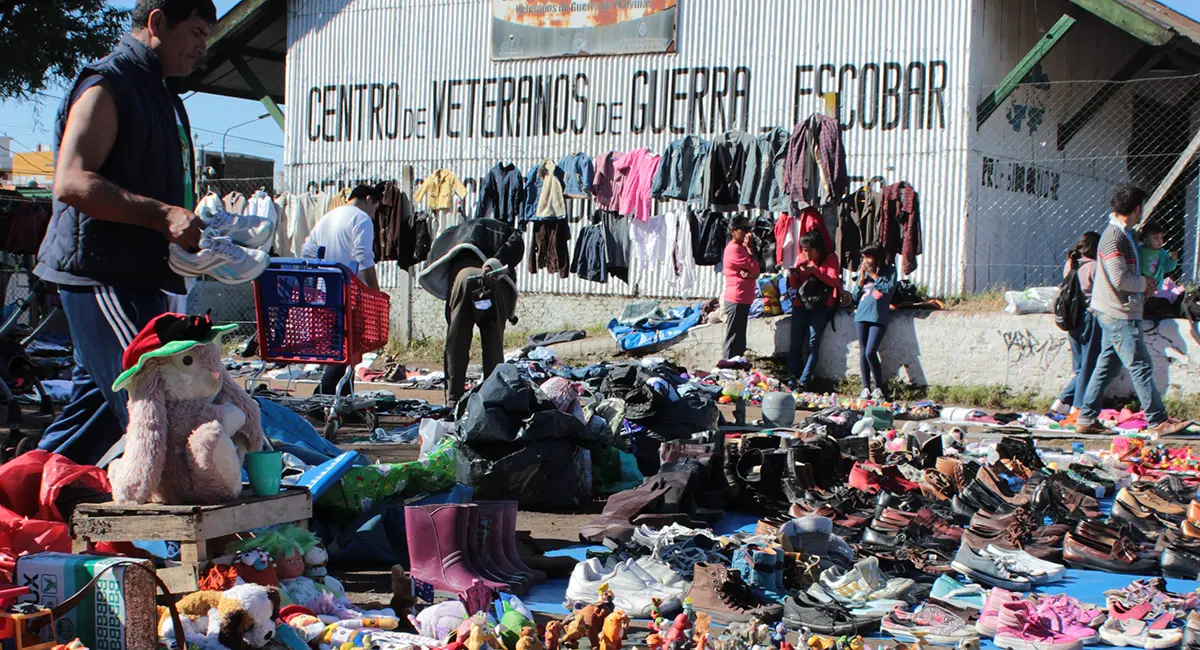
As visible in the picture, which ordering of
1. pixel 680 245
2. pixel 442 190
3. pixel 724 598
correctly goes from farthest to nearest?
pixel 442 190 < pixel 680 245 < pixel 724 598

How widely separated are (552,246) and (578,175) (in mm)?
1220

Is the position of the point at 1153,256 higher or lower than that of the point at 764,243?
lower

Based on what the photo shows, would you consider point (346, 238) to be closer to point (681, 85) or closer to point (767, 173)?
point (767, 173)

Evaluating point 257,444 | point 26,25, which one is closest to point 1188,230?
point 257,444

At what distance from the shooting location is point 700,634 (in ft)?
12.3

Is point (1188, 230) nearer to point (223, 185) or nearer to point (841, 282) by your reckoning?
point (841, 282)

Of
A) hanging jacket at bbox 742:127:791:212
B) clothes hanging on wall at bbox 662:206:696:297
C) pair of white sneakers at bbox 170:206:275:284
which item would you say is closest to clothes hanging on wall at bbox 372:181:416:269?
clothes hanging on wall at bbox 662:206:696:297

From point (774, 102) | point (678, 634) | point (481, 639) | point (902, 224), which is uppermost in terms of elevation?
point (774, 102)

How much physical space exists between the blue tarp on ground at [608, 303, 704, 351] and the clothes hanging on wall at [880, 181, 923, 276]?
273 centimetres

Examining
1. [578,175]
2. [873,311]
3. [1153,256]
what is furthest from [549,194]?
[1153,256]

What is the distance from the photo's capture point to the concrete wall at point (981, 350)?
1177 cm

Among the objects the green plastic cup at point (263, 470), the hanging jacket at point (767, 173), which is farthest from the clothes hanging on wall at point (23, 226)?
the green plastic cup at point (263, 470)

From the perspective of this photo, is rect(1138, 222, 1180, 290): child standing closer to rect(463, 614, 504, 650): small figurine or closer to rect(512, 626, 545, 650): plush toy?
rect(512, 626, 545, 650): plush toy

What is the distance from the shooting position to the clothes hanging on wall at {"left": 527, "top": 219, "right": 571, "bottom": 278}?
16.2 m
